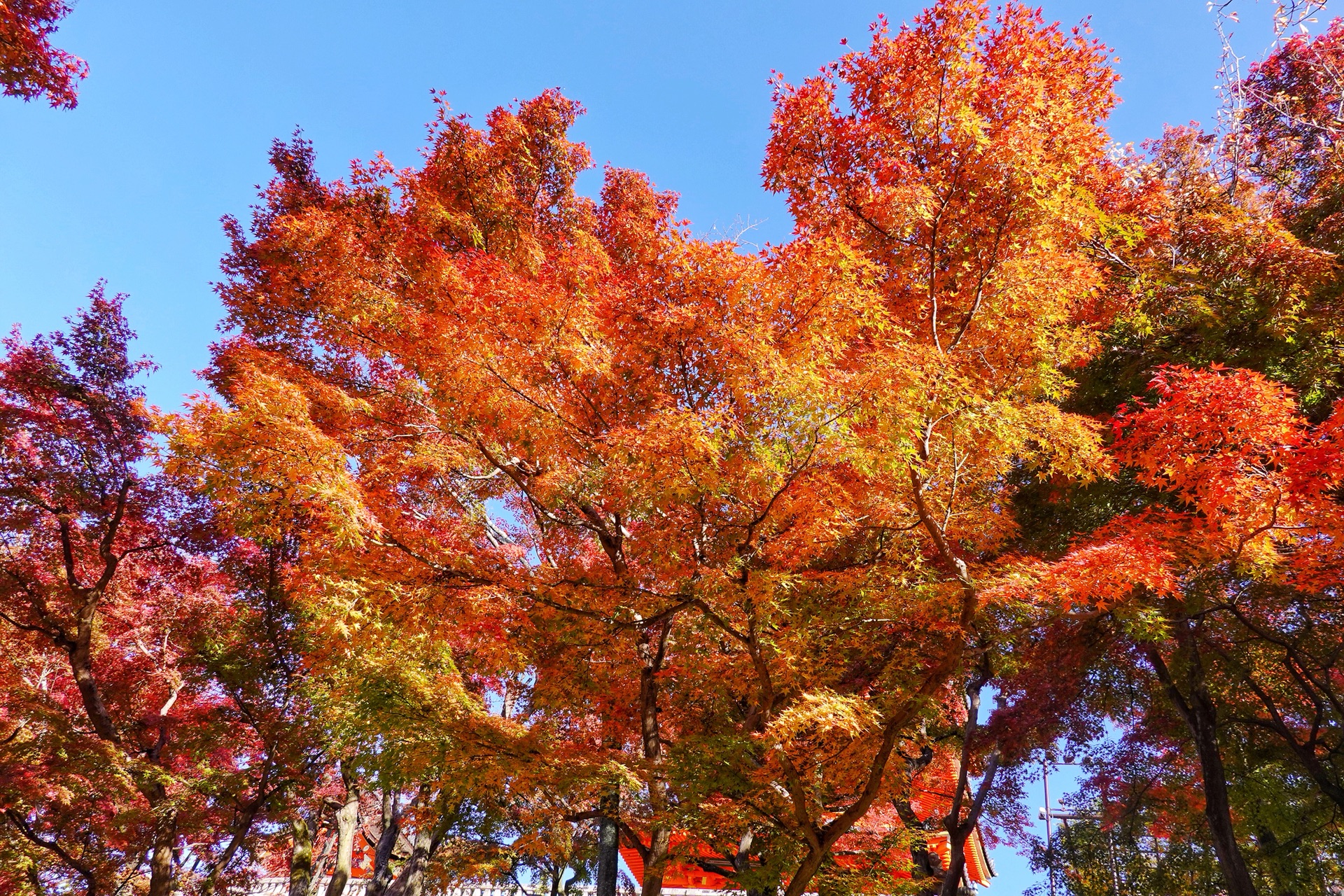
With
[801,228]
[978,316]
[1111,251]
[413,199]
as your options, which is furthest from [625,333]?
[1111,251]

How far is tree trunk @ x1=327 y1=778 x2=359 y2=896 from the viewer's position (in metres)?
11.1

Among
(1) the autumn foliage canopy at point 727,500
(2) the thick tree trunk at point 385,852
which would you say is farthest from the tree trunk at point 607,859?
(2) the thick tree trunk at point 385,852

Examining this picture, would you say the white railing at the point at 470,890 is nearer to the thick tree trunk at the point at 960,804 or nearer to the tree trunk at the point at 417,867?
the tree trunk at the point at 417,867

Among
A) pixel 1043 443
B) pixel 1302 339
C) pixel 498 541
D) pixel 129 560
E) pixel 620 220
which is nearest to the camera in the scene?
pixel 1043 443

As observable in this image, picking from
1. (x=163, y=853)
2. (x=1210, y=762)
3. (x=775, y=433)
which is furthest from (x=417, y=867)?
(x=1210, y=762)

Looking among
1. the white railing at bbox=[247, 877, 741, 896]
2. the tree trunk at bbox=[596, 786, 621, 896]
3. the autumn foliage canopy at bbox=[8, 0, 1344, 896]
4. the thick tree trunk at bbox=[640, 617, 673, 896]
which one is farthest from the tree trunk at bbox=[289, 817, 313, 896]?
the thick tree trunk at bbox=[640, 617, 673, 896]

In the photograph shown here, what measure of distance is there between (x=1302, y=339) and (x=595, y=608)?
8995 mm

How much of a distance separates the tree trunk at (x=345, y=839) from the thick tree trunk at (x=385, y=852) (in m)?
0.53

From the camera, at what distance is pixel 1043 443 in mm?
6035

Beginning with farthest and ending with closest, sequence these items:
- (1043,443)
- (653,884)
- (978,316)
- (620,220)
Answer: (620,220) → (653,884) → (978,316) → (1043,443)

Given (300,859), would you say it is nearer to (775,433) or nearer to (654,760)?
(654,760)

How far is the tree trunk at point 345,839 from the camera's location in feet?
36.5

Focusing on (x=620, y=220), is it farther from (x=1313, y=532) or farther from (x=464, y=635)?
(x=1313, y=532)

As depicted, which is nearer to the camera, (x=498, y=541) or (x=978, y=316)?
(x=978, y=316)
